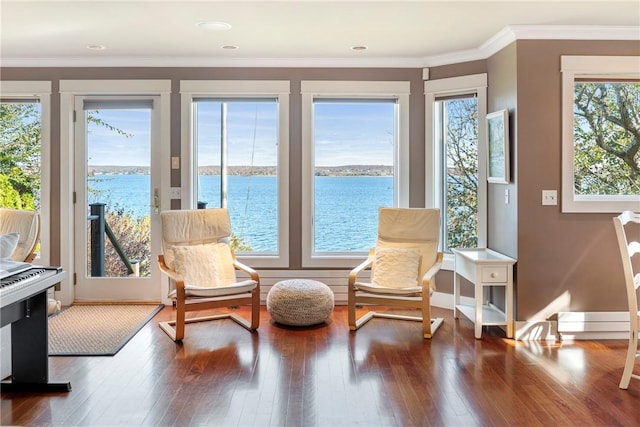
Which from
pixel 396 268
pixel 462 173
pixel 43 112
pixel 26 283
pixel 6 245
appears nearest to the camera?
pixel 26 283

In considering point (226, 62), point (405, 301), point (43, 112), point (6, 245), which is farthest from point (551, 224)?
point (43, 112)

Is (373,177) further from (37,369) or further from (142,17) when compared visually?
(37,369)

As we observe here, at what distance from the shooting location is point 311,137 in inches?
209

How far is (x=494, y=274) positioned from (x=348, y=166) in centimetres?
192

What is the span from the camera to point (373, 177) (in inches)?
214

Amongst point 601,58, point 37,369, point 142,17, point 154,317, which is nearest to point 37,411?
point 37,369

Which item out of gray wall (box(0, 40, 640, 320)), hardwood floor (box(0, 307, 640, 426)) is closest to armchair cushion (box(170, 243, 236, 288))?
hardwood floor (box(0, 307, 640, 426))

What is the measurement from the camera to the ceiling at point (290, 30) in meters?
3.65

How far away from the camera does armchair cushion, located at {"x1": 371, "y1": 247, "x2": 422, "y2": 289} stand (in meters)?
4.54

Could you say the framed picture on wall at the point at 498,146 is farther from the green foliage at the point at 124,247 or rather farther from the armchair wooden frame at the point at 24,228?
the armchair wooden frame at the point at 24,228

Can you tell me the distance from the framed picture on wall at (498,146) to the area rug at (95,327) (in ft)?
10.7

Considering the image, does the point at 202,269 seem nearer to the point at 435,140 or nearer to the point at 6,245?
the point at 6,245

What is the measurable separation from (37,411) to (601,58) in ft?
14.8

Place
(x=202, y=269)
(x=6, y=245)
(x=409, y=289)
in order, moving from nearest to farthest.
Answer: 1. (x=6, y=245)
2. (x=409, y=289)
3. (x=202, y=269)
